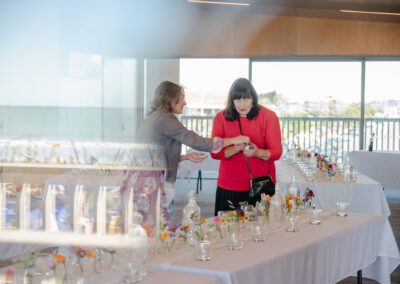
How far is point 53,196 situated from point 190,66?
18.5 ft

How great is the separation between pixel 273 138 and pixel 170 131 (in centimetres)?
66

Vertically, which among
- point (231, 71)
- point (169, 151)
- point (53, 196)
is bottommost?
point (53, 196)

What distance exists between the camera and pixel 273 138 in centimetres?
359

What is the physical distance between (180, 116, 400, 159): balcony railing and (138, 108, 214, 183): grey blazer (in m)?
6.32

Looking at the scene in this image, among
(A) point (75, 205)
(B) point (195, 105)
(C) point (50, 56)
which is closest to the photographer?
(A) point (75, 205)

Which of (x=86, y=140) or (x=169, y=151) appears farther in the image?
(x=86, y=140)

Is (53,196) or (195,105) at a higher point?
(195,105)

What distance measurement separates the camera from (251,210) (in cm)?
286

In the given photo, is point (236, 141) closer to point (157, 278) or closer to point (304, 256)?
point (304, 256)

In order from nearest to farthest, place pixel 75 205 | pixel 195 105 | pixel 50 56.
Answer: pixel 75 205 → pixel 50 56 → pixel 195 105

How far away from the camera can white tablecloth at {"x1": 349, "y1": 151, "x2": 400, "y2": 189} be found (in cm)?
786

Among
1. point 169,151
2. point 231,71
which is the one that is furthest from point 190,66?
point 169,151

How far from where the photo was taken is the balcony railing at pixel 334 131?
9.52m

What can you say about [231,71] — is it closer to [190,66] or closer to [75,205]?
[190,66]
